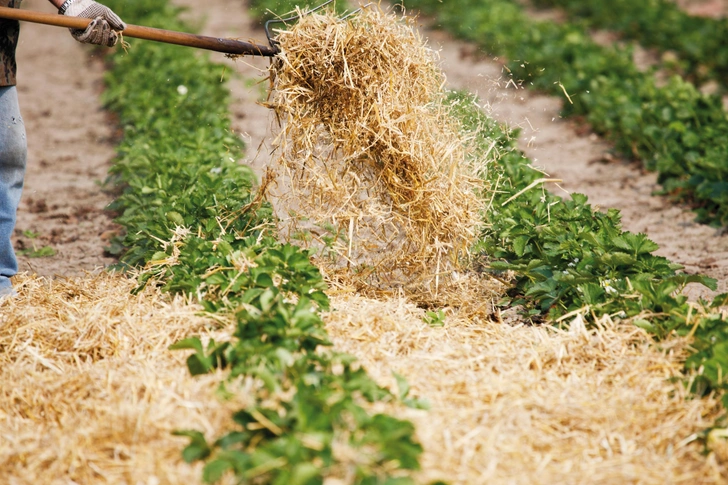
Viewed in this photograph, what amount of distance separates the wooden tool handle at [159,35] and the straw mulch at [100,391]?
4.12 feet

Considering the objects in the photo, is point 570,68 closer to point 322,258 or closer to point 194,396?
point 322,258

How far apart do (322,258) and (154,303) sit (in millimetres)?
988

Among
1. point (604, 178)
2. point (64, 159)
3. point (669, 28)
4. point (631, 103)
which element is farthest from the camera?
point (669, 28)

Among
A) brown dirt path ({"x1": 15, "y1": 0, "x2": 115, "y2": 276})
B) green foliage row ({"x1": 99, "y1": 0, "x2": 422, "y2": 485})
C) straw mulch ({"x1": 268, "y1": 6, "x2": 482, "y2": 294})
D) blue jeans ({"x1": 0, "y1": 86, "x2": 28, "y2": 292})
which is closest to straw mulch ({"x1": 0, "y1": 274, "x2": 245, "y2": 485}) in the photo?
green foliage row ({"x1": 99, "y1": 0, "x2": 422, "y2": 485})

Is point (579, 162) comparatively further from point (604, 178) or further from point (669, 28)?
point (669, 28)

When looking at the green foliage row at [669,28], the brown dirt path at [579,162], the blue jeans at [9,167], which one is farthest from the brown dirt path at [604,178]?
the green foliage row at [669,28]

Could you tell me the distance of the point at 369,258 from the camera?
403cm

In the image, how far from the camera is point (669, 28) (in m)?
11.1

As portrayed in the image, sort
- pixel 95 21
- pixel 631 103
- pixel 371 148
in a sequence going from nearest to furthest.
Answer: pixel 95 21 < pixel 371 148 < pixel 631 103

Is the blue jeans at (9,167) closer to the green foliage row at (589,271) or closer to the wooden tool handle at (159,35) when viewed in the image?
the wooden tool handle at (159,35)

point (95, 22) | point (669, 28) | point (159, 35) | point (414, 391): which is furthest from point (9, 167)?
point (669, 28)

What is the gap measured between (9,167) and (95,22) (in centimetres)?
91

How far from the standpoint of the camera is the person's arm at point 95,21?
11.6 ft

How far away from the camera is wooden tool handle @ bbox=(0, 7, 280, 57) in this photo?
336 cm
